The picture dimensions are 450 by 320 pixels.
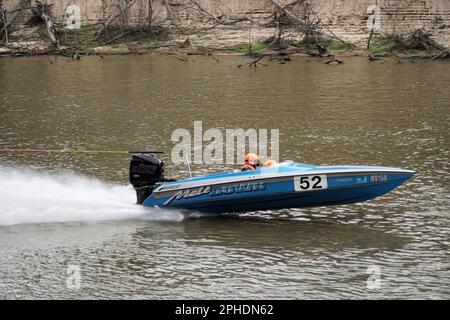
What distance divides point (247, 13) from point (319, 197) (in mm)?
27133

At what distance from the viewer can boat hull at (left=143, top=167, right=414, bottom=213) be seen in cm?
1290

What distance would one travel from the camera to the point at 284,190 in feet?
43.0

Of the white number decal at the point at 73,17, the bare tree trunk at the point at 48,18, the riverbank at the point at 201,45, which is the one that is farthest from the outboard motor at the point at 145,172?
the white number decal at the point at 73,17

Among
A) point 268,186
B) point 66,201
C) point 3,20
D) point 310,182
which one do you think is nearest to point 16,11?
point 3,20

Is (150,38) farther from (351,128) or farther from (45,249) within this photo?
(45,249)

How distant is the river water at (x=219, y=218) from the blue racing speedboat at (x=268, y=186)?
365 mm

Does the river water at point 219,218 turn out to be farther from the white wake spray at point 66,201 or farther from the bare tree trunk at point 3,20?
the bare tree trunk at point 3,20

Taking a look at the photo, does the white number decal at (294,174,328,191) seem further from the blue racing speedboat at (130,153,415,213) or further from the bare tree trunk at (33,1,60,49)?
the bare tree trunk at (33,1,60,49)

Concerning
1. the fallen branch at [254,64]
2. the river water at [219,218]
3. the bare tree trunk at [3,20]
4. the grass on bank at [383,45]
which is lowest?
the river water at [219,218]

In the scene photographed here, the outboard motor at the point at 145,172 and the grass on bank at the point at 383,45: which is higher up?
the grass on bank at the point at 383,45

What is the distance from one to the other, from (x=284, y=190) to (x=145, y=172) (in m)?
2.42

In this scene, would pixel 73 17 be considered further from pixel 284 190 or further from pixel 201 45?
pixel 284 190

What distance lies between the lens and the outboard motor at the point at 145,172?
544 inches
